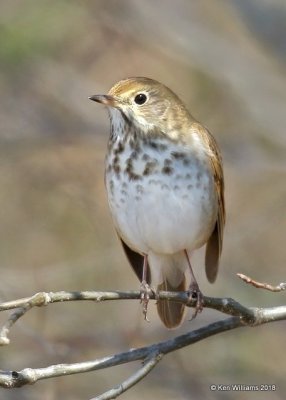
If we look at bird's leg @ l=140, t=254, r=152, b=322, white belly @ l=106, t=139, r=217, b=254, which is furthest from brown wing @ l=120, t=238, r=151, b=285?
white belly @ l=106, t=139, r=217, b=254

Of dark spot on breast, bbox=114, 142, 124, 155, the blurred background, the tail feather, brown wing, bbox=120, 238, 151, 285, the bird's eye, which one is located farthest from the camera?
the blurred background

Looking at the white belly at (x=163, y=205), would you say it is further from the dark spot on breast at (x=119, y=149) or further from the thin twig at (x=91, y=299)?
the thin twig at (x=91, y=299)

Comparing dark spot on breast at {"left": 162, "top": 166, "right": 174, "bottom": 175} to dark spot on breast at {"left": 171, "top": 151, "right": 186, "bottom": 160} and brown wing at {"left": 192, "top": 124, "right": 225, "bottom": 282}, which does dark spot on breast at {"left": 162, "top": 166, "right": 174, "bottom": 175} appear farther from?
brown wing at {"left": 192, "top": 124, "right": 225, "bottom": 282}

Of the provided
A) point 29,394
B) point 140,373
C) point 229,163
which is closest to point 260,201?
point 229,163

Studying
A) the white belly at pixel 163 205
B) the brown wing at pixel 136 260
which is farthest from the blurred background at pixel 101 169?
the white belly at pixel 163 205

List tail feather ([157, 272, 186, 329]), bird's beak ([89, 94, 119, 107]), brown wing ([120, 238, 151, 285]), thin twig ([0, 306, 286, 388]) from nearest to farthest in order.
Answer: thin twig ([0, 306, 286, 388]) → bird's beak ([89, 94, 119, 107]) → tail feather ([157, 272, 186, 329]) → brown wing ([120, 238, 151, 285])

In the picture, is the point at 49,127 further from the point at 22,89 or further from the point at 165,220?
the point at 165,220

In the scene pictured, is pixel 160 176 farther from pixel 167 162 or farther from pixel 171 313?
pixel 171 313
